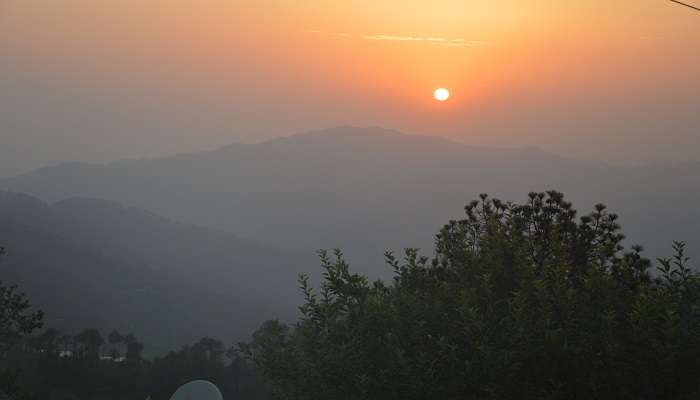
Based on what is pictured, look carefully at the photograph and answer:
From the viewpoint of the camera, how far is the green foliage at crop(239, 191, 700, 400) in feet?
39.6

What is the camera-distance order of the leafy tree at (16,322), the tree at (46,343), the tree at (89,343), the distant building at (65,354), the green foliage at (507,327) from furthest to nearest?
the tree at (89,343)
the tree at (46,343)
the distant building at (65,354)
the leafy tree at (16,322)
the green foliage at (507,327)

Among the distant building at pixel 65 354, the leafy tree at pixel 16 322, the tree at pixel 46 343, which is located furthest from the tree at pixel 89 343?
the leafy tree at pixel 16 322

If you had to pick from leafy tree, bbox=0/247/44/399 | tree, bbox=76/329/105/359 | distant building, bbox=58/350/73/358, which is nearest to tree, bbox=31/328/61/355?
distant building, bbox=58/350/73/358

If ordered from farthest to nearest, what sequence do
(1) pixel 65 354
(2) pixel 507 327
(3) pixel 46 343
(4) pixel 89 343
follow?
(4) pixel 89 343 < (3) pixel 46 343 < (1) pixel 65 354 < (2) pixel 507 327

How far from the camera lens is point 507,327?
12.3 m

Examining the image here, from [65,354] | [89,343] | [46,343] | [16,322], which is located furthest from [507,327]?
[89,343]

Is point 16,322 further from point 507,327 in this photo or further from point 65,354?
point 65,354

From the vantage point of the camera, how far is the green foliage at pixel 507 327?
12070 mm

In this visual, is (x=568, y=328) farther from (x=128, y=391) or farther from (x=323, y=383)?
(x=128, y=391)

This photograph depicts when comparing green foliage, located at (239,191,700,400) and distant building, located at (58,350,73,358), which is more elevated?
distant building, located at (58,350,73,358)

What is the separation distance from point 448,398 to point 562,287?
8.14ft

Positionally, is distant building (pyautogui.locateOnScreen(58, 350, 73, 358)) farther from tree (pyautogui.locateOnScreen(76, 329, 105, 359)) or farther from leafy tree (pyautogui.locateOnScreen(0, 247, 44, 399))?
leafy tree (pyautogui.locateOnScreen(0, 247, 44, 399))

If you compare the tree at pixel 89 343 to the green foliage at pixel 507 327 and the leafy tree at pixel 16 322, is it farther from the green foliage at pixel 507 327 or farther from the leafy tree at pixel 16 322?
the green foliage at pixel 507 327

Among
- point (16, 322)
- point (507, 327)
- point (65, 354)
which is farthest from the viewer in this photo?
point (65, 354)
